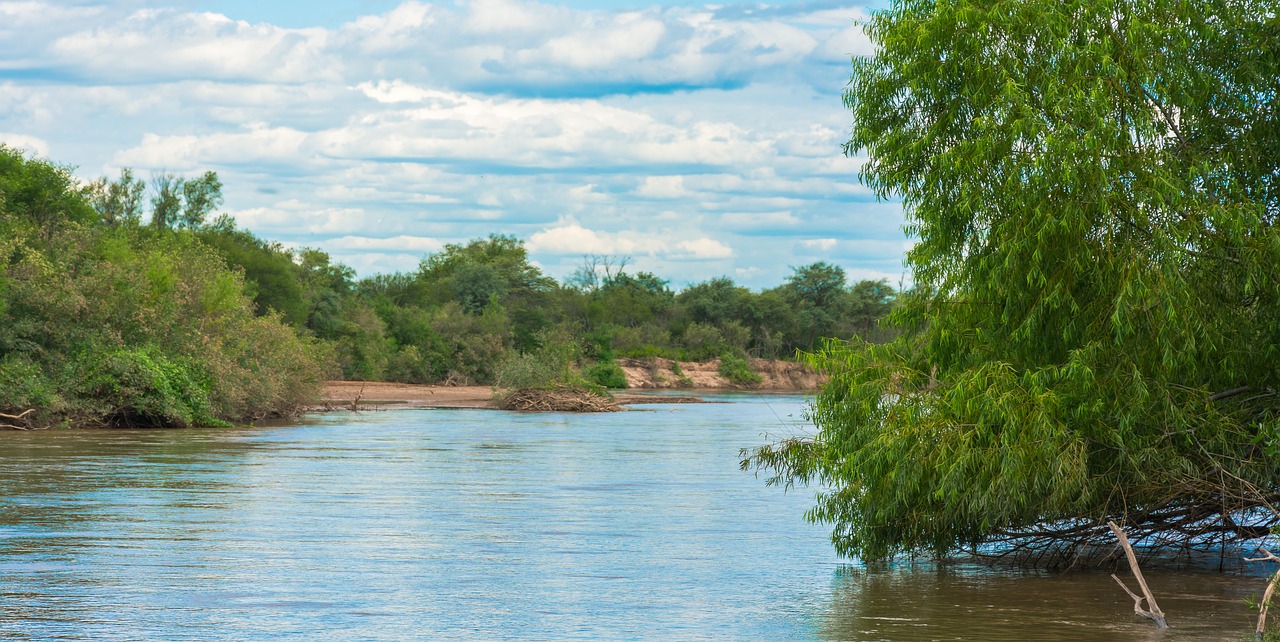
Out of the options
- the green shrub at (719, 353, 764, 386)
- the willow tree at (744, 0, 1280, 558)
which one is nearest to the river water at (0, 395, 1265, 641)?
the willow tree at (744, 0, 1280, 558)

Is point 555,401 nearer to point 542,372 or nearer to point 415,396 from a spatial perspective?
point 542,372

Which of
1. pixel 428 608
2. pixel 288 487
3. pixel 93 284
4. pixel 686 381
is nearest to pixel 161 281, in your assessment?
pixel 93 284

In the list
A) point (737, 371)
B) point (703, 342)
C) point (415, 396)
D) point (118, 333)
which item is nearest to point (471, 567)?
point (118, 333)

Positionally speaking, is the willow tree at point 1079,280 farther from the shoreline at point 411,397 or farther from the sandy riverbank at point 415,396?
the sandy riverbank at point 415,396

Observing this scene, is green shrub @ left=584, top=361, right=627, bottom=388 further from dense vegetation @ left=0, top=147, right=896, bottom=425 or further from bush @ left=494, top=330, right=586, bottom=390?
bush @ left=494, top=330, right=586, bottom=390

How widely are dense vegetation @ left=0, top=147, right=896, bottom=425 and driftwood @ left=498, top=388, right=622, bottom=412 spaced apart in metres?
0.85

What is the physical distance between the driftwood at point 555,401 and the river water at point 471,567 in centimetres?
3043

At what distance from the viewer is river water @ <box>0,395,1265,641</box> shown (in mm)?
12883

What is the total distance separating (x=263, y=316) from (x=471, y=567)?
4564 cm

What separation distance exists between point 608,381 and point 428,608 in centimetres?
7807

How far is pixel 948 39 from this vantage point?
49.7 ft

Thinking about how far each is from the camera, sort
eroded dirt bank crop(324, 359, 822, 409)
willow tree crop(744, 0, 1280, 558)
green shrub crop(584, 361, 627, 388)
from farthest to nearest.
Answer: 1. green shrub crop(584, 361, 627, 388)
2. eroded dirt bank crop(324, 359, 822, 409)
3. willow tree crop(744, 0, 1280, 558)

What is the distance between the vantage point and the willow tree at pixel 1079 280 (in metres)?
13.9

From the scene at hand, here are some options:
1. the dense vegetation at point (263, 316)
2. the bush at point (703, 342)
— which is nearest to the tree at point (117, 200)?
the dense vegetation at point (263, 316)
